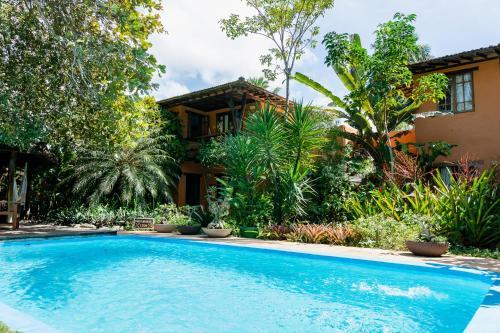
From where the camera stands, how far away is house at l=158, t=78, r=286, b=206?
59.6ft

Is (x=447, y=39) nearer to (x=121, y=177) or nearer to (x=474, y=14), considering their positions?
(x=474, y=14)

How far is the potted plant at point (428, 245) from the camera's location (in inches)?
322

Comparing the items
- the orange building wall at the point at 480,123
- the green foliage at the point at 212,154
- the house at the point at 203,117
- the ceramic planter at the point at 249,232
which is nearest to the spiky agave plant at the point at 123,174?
the green foliage at the point at 212,154

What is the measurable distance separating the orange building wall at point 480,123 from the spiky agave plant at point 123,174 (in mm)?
12340

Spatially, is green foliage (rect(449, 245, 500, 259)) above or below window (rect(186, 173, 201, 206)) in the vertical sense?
below

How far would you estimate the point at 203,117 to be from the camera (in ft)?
74.6

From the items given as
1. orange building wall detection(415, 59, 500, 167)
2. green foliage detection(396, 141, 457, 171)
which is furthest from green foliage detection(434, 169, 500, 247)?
orange building wall detection(415, 59, 500, 167)

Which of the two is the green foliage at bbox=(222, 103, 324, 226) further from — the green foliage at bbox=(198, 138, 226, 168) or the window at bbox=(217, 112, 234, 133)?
the window at bbox=(217, 112, 234, 133)

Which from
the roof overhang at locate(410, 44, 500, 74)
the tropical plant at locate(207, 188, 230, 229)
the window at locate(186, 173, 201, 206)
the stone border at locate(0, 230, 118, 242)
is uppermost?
the roof overhang at locate(410, 44, 500, 74)

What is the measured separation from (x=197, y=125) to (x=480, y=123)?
1474 centimetres

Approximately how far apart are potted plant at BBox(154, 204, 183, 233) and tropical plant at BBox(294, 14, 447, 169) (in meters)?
7.81

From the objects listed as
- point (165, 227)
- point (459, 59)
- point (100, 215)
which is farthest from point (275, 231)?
point (459, 59)

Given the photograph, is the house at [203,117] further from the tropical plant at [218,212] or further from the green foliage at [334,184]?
the tropical plant at [218,212]

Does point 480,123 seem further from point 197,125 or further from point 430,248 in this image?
point 197,125
